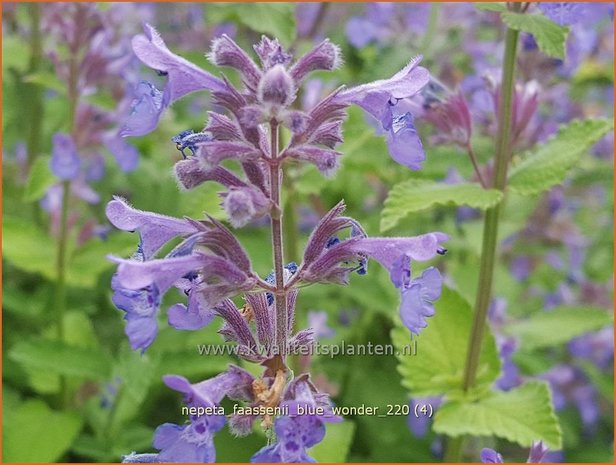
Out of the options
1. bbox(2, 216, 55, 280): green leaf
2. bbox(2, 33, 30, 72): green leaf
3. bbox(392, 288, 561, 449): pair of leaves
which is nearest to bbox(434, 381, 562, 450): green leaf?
bbox(392, 288, 561, 449): pair of leaves

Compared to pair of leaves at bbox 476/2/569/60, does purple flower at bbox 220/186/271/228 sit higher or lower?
lower

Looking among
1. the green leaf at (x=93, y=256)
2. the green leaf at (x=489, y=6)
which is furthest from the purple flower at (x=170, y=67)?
the green leaf at (x=93, y=256)

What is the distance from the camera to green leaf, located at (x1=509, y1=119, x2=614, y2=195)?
2242 mm

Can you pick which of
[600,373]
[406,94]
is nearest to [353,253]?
[406,94]

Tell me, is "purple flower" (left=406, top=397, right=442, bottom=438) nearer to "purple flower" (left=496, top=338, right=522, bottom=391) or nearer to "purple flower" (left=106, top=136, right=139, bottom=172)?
"purple flower" (left=496, top=338, right=522, bottom=391)

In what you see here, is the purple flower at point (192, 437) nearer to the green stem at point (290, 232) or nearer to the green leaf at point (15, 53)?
the green stem at point (290, 232)

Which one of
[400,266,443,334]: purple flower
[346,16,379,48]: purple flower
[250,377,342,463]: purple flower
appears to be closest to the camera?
[250,377,342,463]: purple flower

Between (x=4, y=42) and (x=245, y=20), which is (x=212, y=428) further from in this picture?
(x=4, y=42)

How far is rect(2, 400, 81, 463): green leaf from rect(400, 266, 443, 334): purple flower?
1.68 metres

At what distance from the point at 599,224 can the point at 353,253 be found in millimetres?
4077

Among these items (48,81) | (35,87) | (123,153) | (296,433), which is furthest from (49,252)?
(296,433)

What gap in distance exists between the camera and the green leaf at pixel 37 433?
263cm

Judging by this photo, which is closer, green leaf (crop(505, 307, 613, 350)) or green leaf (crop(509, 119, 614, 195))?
green leaf (crop(509, 119, 614, 195))

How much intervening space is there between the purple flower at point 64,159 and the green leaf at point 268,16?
0.86 meters
